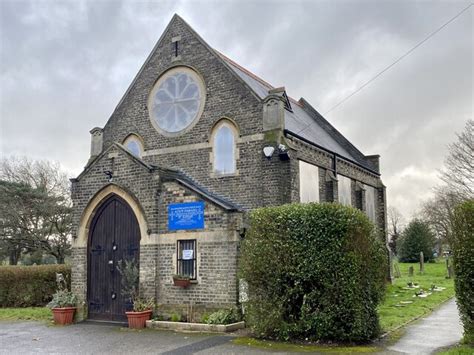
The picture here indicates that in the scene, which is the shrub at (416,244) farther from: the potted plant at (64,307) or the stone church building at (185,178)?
the potted plant at (64,307)

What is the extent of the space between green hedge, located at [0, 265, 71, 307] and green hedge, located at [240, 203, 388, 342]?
42.5 ft

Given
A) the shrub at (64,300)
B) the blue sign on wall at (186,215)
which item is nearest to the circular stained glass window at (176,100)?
the blue sign on wall at (186,215)

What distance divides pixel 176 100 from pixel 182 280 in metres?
8.82

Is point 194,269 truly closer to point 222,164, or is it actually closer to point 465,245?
point 222,164

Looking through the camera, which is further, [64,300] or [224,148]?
[224,148]

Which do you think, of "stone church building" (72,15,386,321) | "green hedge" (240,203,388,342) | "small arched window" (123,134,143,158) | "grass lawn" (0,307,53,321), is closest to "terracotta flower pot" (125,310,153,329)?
"stone church building" (72,15,386,321)

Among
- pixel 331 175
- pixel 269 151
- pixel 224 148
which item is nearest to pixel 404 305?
pixel 331 175

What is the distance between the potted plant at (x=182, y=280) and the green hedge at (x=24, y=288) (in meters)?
9.12

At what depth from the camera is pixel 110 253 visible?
16812 mm

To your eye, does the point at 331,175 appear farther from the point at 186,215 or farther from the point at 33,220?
the point at 33,220

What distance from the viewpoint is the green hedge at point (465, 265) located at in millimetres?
10430

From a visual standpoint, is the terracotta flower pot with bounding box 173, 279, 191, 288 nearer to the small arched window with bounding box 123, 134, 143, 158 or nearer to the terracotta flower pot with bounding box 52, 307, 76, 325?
the terracotta flower pot with bounding box 52, 307, 76, 325

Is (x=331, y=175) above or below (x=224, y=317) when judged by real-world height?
above

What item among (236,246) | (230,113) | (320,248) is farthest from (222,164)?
(320,248)
